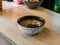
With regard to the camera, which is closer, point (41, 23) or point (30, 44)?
point (30, 44)

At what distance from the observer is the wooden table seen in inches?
33.4

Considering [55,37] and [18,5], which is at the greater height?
[18,5]

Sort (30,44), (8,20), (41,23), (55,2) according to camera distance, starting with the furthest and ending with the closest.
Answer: (55,2) → (8,20) → (41,23) → (30,44)

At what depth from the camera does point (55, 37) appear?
2.92 feet

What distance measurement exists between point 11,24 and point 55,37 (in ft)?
1.04

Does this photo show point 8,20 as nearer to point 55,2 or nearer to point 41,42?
point 41,42

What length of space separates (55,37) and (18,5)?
58 centimetres

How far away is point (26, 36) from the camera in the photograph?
0.89 meters

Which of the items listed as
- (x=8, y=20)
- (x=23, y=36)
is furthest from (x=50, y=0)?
(x=23, y=36)

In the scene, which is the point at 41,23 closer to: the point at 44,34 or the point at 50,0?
the point at 44,34

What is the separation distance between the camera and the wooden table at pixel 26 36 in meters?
0.85

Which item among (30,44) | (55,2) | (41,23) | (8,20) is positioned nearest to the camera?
(30,44)

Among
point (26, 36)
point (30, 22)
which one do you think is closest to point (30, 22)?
point (30, 22)

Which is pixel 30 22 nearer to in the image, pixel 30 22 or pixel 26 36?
pixel 30 22
